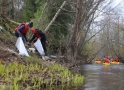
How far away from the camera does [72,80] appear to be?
5.84m

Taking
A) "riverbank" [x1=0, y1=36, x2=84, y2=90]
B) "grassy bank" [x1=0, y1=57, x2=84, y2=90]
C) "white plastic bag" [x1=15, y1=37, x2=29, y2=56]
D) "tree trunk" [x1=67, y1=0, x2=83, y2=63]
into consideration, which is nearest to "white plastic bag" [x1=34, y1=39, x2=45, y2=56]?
"white plastic bag" [x1=15, y1=37, x2=29, y2=56]

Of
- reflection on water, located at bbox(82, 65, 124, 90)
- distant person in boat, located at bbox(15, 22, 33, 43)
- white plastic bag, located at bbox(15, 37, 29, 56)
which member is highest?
distant person in boat, located at bbox(15, 22, 33, 43)

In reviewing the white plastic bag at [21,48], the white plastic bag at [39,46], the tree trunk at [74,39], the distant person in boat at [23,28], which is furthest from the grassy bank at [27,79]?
the tree trunk at [74,39]

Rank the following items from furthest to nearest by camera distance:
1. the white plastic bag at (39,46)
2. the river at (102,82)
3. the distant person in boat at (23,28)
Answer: the white plastic bag at (39,46)
the distant person in boat at (23,28)
the river at (102,82)

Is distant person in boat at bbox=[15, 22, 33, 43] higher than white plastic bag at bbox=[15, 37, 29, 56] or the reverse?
higher

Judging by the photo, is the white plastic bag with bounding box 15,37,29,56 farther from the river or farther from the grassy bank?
the river

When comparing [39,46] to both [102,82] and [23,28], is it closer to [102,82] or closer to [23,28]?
[23,28]

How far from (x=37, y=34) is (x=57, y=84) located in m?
3.66

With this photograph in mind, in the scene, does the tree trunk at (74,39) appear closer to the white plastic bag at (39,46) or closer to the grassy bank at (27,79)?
the white plastic bag at (39,46)

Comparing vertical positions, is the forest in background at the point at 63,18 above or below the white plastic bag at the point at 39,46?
above

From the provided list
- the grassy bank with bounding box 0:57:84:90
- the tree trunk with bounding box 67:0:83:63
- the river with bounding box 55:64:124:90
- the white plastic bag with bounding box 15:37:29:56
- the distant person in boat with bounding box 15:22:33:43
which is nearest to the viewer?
the grassy bank with bounding box 0:57:84:90

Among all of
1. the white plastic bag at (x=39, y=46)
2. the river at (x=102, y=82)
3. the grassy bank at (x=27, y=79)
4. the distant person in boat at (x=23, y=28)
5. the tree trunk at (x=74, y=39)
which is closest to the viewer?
the grassy bank at (x=27, y=79)

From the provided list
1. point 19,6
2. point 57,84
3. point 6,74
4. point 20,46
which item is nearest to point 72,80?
point 57,84

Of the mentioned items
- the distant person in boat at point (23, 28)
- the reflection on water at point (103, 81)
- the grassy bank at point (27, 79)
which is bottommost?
the reflection on water at point (103, 81)
